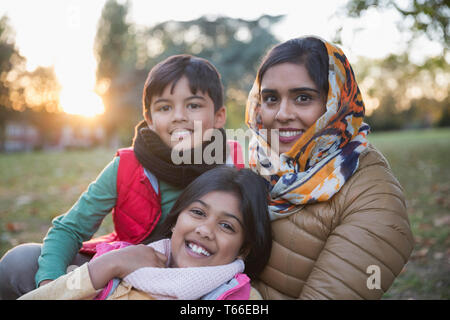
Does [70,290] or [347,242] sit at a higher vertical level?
[347,242]

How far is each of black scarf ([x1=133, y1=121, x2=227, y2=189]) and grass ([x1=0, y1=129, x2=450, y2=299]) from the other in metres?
2.13

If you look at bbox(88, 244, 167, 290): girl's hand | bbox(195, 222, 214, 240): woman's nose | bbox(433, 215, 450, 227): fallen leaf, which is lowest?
bbox(433, 215, 450, 227): fallen leaf

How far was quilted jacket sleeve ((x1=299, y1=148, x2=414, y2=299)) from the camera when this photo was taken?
1491 mm

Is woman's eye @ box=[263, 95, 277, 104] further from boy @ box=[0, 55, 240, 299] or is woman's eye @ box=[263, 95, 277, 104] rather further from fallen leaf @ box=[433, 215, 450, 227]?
fallen leaf @ box=[433, 215, 450, 227]

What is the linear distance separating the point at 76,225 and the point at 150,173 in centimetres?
54

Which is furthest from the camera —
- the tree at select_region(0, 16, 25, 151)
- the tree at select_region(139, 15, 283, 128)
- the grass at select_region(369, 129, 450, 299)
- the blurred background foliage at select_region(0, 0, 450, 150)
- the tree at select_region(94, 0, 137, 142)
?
the tree at select_region(94, 0, 137, 142)

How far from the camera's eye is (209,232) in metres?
1.74

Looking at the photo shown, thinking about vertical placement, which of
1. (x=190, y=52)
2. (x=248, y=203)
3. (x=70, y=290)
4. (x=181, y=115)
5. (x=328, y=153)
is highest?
(x=190, y=52)

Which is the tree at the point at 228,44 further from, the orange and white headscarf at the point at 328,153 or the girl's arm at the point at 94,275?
the girl's arm at the point at 94,275

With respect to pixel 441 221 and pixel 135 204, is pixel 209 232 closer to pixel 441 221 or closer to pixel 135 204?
pixel 135 204

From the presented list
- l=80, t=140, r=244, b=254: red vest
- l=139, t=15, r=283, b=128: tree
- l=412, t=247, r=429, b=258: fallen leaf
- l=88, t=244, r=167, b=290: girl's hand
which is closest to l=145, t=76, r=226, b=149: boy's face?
l=80, t=140, r=244, b=254: red vest

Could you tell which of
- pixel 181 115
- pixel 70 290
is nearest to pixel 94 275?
pixel 70 290

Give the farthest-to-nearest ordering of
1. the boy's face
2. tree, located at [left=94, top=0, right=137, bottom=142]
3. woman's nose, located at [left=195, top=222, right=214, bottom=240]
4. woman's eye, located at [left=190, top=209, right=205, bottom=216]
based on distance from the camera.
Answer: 1. tree, located at [left=94, top=0, right=137, bottom=142]
2. the boy's face
3. woman's eye, located at [left=190, top=209, right=205, bottom=216]
4. woman's nose, located at [left=195, top=222, right=214, bottom=240]

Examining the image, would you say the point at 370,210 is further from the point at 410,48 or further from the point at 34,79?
the point at 34,79
